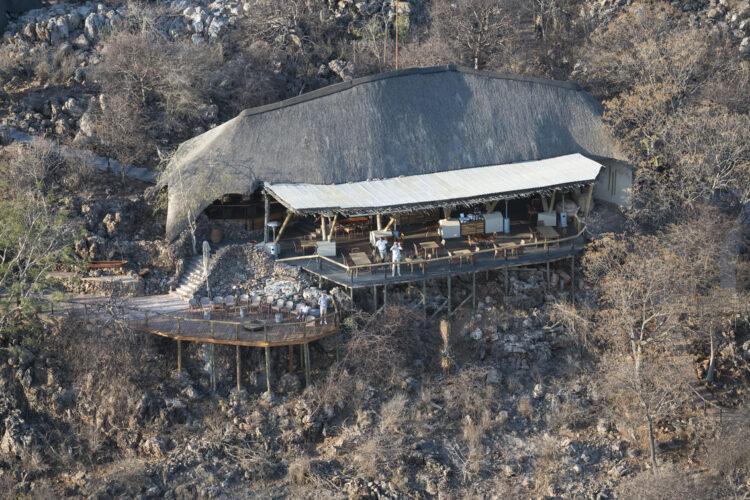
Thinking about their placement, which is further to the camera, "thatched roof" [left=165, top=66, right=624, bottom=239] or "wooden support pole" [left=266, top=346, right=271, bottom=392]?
"thatched roof" [left=165, top=66, right=624, bottom=239]

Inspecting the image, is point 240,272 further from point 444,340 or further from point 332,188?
point 444,340

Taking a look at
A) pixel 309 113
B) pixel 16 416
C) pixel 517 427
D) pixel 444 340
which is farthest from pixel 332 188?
pixel 16 416

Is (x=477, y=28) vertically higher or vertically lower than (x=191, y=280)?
higher

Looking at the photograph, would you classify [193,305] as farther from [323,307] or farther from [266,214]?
[323,307]

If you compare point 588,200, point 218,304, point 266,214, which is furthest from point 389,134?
point 218,304

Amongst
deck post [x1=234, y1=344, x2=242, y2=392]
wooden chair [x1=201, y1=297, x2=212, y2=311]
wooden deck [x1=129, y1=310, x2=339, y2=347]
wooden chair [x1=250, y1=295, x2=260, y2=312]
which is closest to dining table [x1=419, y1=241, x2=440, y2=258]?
wooden deck [x1=129, y1=310, x2=339, y2=347]

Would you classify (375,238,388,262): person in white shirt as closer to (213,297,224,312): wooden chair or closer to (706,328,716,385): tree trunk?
(213,297,224,312): wooden chair

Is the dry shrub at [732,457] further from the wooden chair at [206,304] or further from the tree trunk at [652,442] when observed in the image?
the wooden chair at [206,304]
